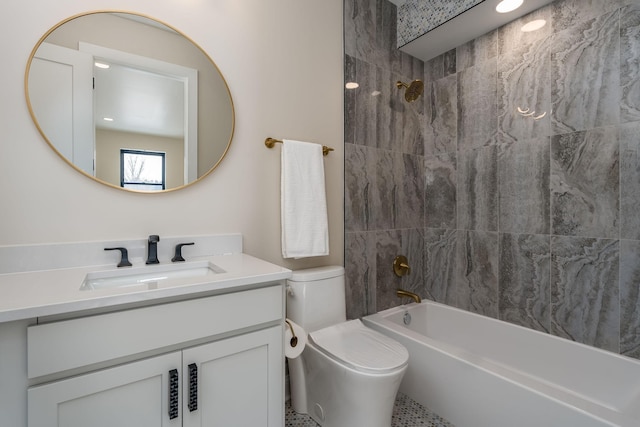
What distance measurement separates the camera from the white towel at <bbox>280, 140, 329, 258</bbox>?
161cm

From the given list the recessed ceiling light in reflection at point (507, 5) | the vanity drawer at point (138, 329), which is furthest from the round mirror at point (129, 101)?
the recessed ceiling light in reflection at point (507, 5)

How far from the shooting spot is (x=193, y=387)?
0.93 m

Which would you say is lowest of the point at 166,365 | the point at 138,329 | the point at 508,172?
the point at 166,365

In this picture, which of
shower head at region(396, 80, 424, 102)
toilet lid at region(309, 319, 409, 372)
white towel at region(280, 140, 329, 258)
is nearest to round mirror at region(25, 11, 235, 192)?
white towel at region(280, 140, 329, 258)

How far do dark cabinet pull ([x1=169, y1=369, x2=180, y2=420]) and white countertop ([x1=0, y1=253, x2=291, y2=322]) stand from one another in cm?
24

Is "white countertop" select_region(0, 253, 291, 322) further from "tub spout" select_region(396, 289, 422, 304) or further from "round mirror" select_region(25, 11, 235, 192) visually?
"tub spout" select_region(396, 289, 422, 304)

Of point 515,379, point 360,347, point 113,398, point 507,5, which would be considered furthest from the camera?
point 507,5

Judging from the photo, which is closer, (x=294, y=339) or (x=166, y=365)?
(x=166, y=365)

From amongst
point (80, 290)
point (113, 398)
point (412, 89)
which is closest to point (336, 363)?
point (113, 398)

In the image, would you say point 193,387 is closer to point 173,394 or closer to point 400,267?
point 173,394

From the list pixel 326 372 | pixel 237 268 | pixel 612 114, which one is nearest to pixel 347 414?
pixel 326 372

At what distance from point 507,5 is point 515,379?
1959 mm

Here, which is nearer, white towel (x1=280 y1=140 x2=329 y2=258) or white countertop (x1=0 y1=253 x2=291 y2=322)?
white countertop (x1=0 y1=253 x2=291 y2=322)

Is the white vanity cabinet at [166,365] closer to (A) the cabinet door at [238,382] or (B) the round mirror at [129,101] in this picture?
(A) the cabinet door at [238,382]
